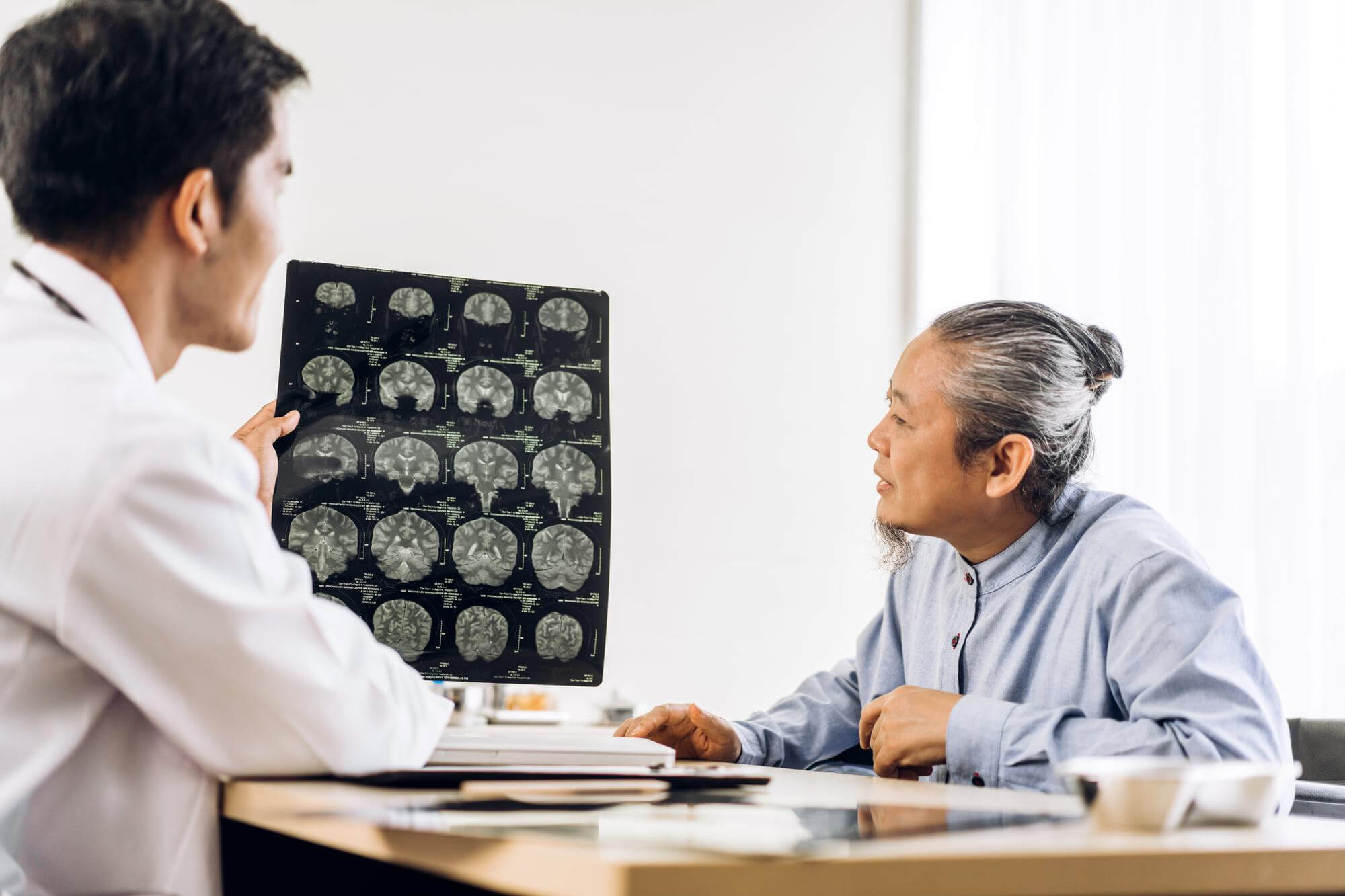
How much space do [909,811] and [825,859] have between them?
0.34 metres

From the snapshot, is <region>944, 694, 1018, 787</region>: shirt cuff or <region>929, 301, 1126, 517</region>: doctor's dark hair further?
<region>929, 301, 1126, 517</region>: doctor's dark hair

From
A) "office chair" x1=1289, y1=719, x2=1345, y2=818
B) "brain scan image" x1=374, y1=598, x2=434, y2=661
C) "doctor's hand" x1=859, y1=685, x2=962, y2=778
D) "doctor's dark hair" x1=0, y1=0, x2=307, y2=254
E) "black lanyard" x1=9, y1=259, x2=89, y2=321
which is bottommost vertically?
"office chair" x1=1289, y1=719, x2=1345, y2=818

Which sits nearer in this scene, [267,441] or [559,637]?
[267,441]

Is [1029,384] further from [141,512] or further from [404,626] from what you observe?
[141,512]

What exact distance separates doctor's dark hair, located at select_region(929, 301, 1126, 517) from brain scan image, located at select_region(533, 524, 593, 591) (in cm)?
60

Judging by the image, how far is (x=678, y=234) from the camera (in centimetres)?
278

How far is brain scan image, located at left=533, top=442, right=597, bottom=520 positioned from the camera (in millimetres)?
1933

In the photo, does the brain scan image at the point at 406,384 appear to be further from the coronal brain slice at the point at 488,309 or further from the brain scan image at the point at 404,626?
the brain scan image at the point at 404,626

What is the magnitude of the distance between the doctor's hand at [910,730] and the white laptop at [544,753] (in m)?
0.40

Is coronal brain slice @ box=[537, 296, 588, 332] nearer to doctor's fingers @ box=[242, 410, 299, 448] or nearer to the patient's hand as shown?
doctor's fingers @ box=[242, 410, 299, 448]

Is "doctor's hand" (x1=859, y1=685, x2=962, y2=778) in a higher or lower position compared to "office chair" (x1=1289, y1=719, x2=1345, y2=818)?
higher

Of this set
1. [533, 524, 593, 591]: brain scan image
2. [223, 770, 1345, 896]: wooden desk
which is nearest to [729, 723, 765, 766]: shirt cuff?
[533, 524, 593, 591]: brain scan image

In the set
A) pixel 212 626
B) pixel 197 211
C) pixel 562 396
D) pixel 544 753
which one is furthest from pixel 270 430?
pixel 212 626

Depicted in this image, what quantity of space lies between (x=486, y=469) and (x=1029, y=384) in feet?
2.75
